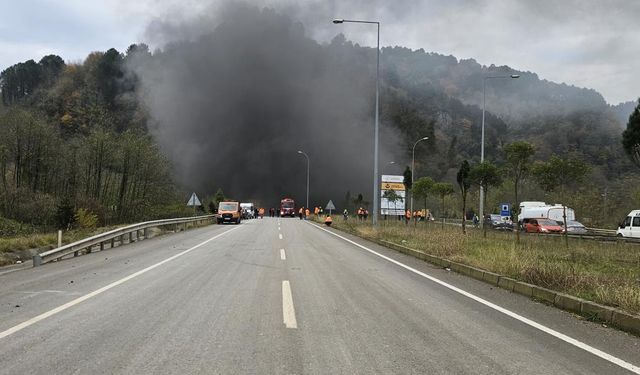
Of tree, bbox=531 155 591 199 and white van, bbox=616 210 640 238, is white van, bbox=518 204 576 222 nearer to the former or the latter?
white van, bbox=616 210 640 238

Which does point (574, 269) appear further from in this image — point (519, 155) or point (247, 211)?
point (247, 211)

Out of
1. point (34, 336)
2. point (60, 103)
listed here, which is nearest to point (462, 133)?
point (60, 103)

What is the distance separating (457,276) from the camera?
40.3 feet

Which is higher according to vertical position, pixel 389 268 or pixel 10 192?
pixel 10 192

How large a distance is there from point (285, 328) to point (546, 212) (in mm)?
43681

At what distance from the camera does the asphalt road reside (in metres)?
4.97

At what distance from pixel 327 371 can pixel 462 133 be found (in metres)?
141

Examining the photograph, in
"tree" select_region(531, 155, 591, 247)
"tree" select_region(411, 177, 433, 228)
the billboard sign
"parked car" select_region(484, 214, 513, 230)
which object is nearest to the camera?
"tree" select_region(531, 155, 591, 247)

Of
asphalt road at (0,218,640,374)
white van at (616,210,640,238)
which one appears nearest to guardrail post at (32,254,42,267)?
asphalt road at (0,218,640,374)

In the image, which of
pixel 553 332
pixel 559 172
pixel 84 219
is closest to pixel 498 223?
pixel 559 172

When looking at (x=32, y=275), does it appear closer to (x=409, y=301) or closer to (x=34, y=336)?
(x=34, y=336)

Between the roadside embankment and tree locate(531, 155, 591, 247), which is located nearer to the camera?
the roadside embankment

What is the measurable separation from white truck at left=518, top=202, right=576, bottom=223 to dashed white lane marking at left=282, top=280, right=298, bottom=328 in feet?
122

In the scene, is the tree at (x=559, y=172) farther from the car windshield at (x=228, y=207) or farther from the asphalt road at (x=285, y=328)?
the car windshield at (x=228, y=207)
